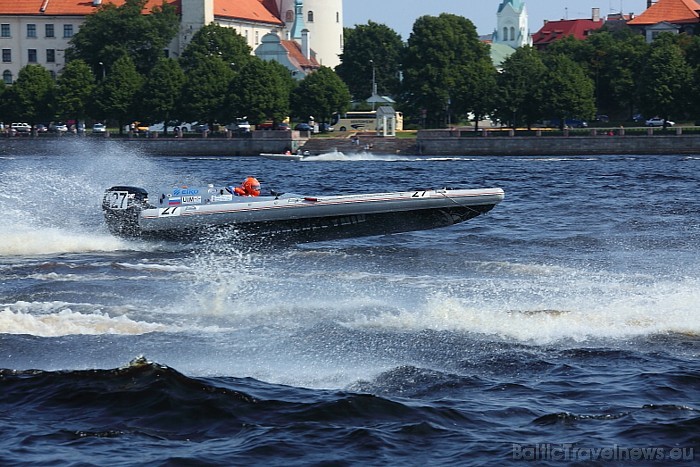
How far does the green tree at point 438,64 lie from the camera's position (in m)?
106

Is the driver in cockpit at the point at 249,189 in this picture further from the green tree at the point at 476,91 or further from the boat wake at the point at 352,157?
the green tree at the point at 476,91

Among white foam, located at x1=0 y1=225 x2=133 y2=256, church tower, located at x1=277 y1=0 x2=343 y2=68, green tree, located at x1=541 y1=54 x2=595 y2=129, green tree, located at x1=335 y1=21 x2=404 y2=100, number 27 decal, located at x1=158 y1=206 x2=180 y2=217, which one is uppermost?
church tower, located at x1=277 y1=0 x2=343 y2=68

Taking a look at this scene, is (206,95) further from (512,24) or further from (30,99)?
(512,24)

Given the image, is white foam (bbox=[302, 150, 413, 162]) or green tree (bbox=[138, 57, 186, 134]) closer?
white foam (bbox=[302, 150, 413, 162])

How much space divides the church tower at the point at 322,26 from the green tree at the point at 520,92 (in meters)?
46.4

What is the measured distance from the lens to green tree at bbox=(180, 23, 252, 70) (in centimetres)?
11831

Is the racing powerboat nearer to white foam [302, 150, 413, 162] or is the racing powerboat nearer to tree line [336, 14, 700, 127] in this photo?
white foam [302, 150, 413, 162]

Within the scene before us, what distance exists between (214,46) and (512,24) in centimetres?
6485

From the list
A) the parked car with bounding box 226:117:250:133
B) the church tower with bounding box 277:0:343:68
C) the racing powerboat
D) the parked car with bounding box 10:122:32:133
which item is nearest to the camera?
the racing powerboat

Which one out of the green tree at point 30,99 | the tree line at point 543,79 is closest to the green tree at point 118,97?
the green tree at point 30,99

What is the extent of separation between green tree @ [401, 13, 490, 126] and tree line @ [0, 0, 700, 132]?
117 mm

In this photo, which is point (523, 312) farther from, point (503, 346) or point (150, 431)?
point (150, 431)

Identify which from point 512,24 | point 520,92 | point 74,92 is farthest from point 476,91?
point 512,24

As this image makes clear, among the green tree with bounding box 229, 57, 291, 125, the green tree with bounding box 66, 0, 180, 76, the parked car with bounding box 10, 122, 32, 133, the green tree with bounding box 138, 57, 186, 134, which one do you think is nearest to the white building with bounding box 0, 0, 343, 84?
the green tree with bounding box 66, 0, 180, 76
